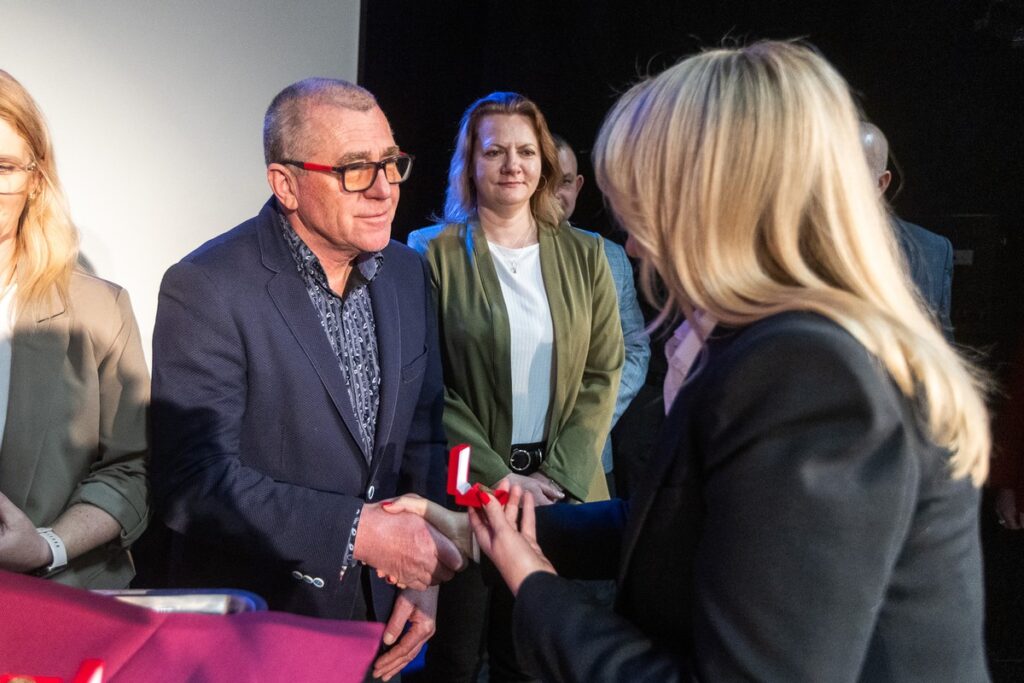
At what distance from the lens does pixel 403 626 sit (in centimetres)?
194

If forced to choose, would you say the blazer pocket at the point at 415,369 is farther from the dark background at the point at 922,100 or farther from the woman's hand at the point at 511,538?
the dark background at the point at 922,100

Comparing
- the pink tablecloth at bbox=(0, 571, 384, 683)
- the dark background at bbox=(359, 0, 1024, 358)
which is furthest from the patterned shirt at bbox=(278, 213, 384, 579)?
the dark background at bbox=(359, 0, 1024, 358)

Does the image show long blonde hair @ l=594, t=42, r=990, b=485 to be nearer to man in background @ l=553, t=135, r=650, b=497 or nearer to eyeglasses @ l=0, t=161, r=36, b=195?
eyeglasses @ l=0, t=161, r=36, b=195

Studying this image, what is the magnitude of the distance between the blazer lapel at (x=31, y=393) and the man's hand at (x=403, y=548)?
→ 0.64m

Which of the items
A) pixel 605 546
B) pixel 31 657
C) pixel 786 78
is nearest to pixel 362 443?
pixel 605 546

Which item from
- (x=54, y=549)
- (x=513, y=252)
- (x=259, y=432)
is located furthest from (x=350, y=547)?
(x=513, y=252)

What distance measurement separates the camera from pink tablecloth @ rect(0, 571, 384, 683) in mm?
887

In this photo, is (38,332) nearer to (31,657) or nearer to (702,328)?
(31,657)

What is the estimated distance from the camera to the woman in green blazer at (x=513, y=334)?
2.54 meters

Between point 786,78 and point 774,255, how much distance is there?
8.3 inches

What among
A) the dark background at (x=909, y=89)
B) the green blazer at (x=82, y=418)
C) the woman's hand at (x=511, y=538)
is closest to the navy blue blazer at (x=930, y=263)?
the dark background at (x=909, y=89)

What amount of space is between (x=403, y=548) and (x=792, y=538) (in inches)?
38.8

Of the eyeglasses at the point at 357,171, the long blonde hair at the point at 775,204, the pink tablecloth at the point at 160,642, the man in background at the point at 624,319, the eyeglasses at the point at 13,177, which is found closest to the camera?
the pink tablecloth at the point at 160,642

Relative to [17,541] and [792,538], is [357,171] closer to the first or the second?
[17,541]
